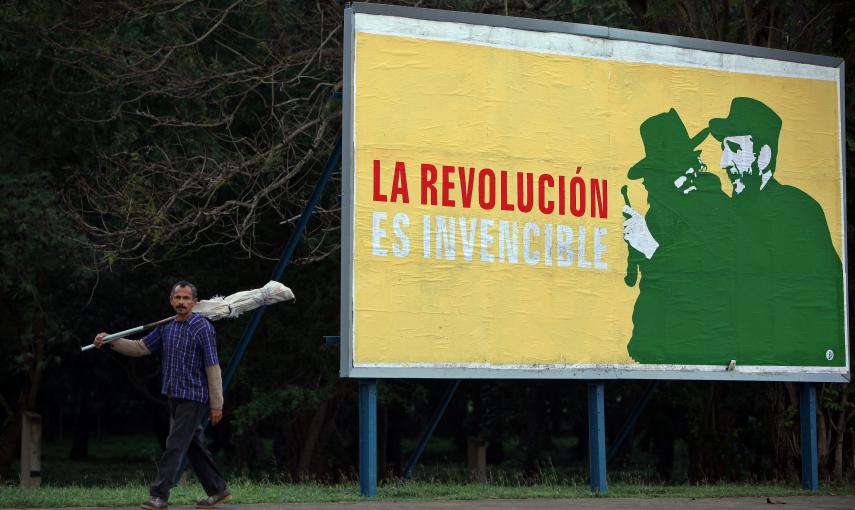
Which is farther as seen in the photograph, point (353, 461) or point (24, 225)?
point (353, 461)

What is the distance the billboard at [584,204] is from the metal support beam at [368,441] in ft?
0.86

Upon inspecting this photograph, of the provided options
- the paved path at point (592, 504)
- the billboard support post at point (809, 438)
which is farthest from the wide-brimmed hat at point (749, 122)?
the paved path at point (592, 504)

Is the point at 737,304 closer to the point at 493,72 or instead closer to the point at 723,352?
the point at 723,352

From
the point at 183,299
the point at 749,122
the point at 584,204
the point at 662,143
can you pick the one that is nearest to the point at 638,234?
the point at 584,204

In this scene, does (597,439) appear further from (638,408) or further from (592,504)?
(638,408)

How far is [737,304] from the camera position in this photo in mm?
13516

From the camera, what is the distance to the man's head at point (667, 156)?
13.2 meters

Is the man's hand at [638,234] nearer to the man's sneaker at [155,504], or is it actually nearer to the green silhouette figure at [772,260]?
the green silhouette figure at [772,260]

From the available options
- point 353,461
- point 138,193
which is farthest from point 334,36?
point 353,461

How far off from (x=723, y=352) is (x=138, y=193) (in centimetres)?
887

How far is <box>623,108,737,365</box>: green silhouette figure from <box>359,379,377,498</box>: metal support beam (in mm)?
2744

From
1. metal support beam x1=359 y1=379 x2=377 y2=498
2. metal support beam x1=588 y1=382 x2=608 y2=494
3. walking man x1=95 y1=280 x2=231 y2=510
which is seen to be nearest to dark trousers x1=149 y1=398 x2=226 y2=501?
walking man x1=95 y1=280 x2=231 y2=510

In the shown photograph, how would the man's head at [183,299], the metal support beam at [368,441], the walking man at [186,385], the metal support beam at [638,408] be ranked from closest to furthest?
the walking man at [186,385], the man's head at [183,299], the metal support beam at [368,441], the metal support beam at [638,408]

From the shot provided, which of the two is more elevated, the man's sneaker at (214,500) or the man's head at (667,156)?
the man's head at (667,156)
